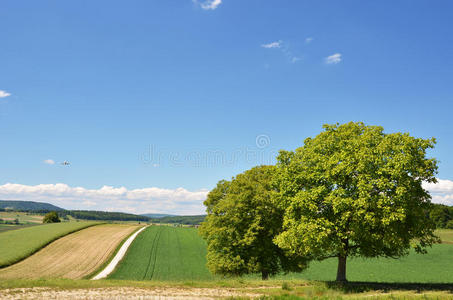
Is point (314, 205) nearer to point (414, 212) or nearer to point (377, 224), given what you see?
point (377, 224)

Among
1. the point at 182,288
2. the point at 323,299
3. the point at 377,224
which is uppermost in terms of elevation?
the point at 377,224

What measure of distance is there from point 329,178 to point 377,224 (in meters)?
4.67

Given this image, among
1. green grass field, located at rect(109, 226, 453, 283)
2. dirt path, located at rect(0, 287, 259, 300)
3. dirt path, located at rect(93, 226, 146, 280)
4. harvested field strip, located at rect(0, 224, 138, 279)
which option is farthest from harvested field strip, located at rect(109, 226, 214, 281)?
dirt path, located at rect(0, 287, 259, 300)

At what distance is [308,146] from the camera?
92.5 ft

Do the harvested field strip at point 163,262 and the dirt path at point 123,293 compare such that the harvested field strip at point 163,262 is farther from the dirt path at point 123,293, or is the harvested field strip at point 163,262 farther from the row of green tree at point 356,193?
the row of green tree at point 356,193

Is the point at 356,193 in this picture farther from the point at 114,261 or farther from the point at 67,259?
the point at 67,259

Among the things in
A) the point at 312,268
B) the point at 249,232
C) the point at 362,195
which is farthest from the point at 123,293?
the point at 312,268

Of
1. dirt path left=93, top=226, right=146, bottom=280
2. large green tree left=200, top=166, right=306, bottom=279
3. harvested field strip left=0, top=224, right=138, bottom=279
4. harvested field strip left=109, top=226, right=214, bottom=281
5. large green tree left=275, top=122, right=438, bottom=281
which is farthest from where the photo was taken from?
harvested field strip left=109, top=226, right=214, bottom=281

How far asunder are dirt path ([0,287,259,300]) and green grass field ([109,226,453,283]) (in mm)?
14403

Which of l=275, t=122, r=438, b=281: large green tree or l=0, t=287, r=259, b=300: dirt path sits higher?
l=275, t=122, r=438, b=281: large green tree

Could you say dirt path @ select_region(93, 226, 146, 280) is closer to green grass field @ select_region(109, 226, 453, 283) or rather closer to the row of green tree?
green grass field @ select_region(109, 226, 453, 283)

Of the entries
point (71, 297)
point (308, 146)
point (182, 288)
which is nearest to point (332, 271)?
point (308, 146)

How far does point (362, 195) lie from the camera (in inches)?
856

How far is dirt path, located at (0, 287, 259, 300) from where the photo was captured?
18.1m
